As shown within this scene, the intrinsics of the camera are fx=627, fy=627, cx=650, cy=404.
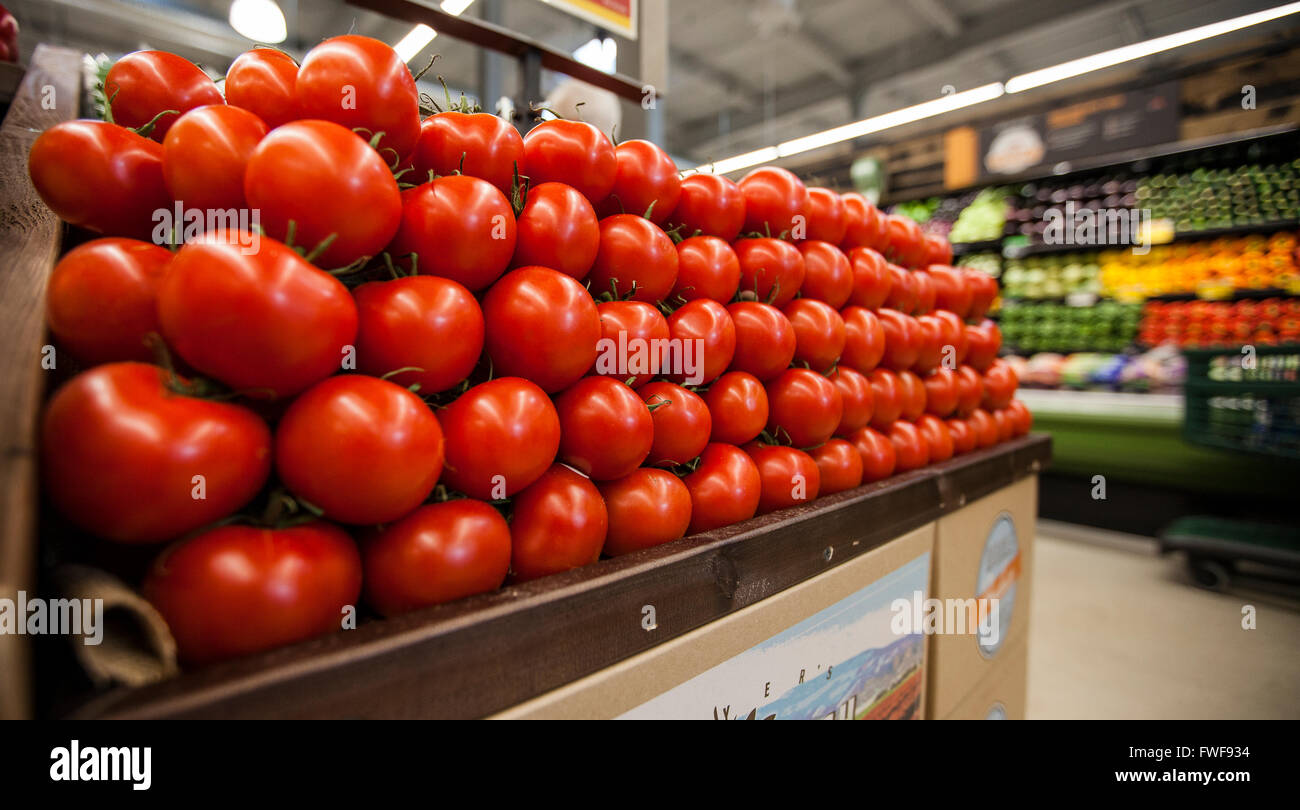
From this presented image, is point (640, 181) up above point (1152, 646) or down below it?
above

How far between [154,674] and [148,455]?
222 mm

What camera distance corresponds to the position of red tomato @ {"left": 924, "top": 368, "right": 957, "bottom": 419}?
2123 mm

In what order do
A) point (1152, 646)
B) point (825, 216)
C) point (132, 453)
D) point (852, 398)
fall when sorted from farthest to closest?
point (1152, 646), point (825, 216), point (852, 398), point (132, 453)

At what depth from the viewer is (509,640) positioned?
81 centimetres

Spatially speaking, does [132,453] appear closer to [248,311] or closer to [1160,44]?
[248,311]

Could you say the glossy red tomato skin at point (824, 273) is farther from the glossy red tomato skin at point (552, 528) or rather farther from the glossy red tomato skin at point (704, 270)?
the glossy red tomato skin at point (552, 528)

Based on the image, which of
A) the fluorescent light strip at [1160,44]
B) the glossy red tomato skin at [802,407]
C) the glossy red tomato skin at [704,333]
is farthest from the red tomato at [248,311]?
the fluorescent light strip at [1160,44]

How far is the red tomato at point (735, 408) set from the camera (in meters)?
1.35

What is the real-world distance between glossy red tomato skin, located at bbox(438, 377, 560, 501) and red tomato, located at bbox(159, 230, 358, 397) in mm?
210

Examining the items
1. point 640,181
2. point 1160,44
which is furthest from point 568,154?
point 1160,44

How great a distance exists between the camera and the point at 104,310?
0.73 m

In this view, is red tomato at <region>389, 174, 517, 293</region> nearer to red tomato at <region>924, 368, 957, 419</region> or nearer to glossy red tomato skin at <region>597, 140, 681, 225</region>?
glossy red tomato skin at <region>597, 140, 681, 225</region>

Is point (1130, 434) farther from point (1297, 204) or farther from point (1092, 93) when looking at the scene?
point (1092, 93)

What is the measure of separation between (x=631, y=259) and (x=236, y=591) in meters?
0.85
